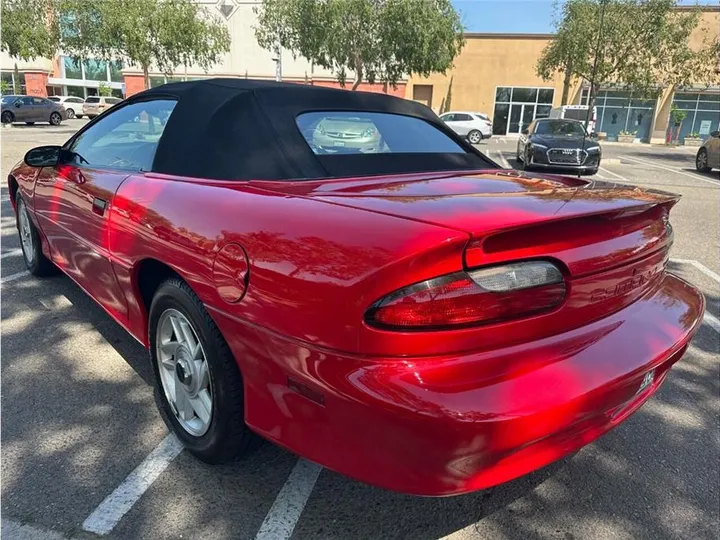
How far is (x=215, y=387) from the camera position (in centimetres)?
195

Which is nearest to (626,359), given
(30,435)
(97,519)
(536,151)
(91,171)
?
(97,519)

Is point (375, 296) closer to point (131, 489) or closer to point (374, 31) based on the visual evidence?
point (131, 489)

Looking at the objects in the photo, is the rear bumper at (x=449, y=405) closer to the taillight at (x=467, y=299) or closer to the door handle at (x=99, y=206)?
the taillight at (x=467, y=299)

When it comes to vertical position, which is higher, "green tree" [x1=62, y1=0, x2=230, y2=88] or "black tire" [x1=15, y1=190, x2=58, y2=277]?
"green tree" [x1=62, y1=0, x2=230, y2=88]

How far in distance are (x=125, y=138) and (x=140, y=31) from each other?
1041 inches

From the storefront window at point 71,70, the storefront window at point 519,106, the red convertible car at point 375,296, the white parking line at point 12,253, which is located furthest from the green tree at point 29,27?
the red convertible car at point 375,296

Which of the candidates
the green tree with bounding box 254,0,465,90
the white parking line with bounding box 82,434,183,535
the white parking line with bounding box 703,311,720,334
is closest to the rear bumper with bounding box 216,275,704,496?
the white parking line with bounding box 82,434,183,535

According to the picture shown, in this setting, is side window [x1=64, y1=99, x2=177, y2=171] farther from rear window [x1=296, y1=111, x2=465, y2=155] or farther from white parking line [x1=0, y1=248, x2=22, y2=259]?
white parking line [x1=0, y1=248, x2=22, y2=259]

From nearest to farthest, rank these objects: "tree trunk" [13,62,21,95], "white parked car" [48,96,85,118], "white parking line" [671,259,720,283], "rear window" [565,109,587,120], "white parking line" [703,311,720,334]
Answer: "white parking line" [703,311,720,334]
"white parking line" [671,259,720,283]
"rear window" [565,109,587,120]
"white parked car" [48,96,85,118]
"tree trunk" [13,62,21,95]

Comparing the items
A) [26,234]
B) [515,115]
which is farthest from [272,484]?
[515,115]

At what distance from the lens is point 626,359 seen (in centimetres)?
170

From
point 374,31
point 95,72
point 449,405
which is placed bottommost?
point 449,405

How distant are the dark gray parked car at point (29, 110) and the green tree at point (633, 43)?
87.3ft

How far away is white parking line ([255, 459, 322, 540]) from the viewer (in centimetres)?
189
